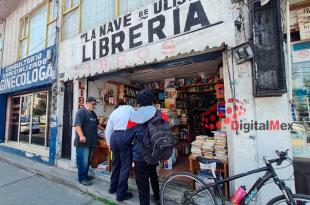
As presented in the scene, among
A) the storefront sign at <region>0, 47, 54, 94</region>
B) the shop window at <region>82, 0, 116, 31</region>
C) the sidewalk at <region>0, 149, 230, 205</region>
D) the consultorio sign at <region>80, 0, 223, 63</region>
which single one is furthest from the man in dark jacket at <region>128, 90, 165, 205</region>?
the storefront sign at <region>0, 47, 54, 94</region>

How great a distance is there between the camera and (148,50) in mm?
4340

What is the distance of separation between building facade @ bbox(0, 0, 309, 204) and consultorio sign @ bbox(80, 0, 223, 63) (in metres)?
0.02

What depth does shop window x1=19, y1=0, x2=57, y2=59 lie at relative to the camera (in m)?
7.73

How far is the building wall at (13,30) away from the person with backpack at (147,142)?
8510mm

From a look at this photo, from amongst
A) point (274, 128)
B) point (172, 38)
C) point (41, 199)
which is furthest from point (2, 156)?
point (274, 128)

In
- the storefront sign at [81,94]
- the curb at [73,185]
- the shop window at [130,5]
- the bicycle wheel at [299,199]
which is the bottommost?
the curb at [73,185]

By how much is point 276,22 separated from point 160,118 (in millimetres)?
2283

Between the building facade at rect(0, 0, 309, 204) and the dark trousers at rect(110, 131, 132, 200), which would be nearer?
the building facade at rect(0, 0, 309, 204)

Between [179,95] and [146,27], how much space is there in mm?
2796

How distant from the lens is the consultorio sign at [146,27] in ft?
12.7

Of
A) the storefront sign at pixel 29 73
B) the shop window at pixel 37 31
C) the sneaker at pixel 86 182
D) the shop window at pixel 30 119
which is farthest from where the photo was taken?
the shop window at pixel 37 31

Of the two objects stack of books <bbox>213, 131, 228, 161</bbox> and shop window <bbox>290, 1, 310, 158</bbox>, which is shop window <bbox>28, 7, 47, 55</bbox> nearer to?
stack of books <bbox>213, 131, 228, 161</bbox>

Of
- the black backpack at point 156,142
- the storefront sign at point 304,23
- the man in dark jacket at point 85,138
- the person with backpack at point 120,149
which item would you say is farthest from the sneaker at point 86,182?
the storefront sign at point 304,23

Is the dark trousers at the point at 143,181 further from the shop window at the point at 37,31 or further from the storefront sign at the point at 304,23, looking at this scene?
the shop window at the point at 37,31
